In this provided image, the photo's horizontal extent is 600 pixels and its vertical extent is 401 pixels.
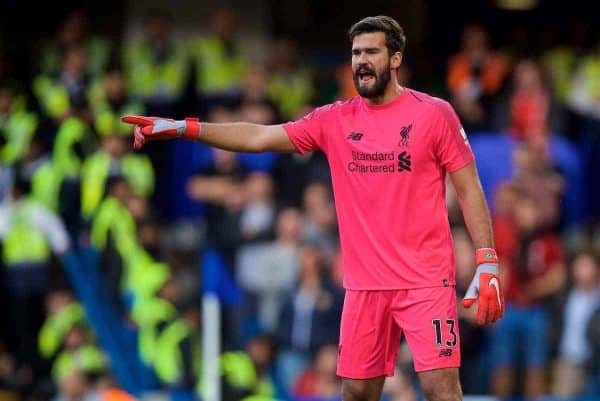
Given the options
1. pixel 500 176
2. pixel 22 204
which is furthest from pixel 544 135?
pixel 22 204

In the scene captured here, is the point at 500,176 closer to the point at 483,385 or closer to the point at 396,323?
the point at 483,385

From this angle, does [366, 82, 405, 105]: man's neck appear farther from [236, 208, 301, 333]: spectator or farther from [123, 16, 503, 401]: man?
[236, 208, 301, 333]: spectator

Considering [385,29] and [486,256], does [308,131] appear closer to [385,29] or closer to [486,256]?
[385,29]

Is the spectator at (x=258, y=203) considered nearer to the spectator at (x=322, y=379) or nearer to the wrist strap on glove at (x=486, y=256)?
the spectator at (x=322, y=379)

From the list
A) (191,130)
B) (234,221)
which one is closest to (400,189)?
(191,130)

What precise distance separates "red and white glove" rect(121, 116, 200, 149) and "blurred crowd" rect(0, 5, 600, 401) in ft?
13.3

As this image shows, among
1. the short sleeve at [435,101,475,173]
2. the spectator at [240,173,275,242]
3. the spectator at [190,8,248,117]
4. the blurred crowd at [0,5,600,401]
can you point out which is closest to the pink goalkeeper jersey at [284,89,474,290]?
the short sleeve at [435,101,475,173]

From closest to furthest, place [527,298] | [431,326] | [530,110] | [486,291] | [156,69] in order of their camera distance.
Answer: [486,291] → [431,326] → [527,298] → [530,110] → [156,69]

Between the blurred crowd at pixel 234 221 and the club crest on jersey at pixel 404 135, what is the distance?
4081 millimetres

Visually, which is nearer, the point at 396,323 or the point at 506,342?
the point at 396,323

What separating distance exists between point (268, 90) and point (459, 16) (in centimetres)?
342

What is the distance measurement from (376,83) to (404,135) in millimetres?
305

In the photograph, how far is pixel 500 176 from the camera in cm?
1211

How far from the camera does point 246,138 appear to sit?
7297 mm
